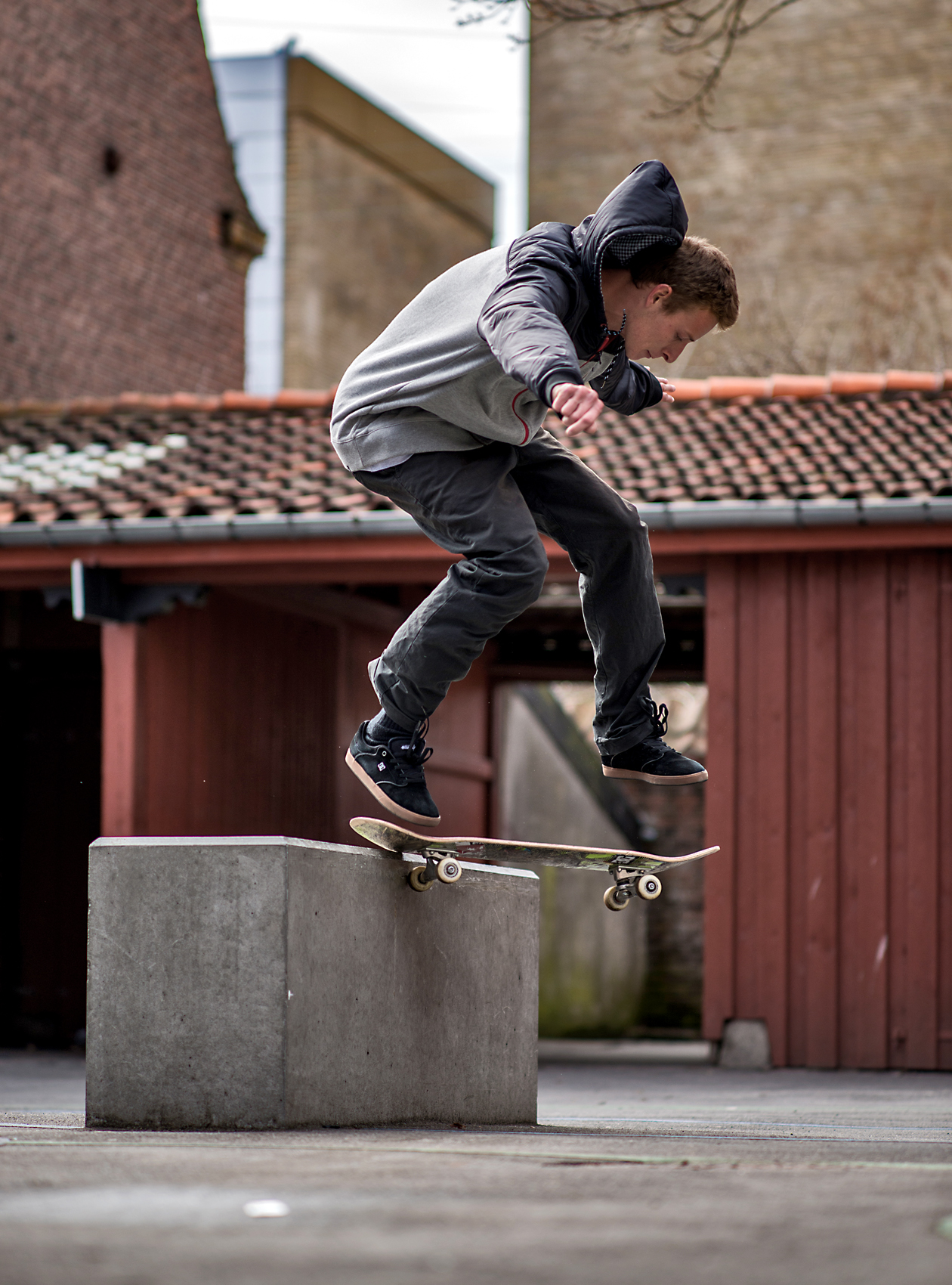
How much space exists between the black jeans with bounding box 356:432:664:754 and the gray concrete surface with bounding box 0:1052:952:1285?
1.13 meters

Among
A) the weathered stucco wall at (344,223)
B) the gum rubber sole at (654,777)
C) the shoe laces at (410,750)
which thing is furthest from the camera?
the weathered stucco wall at (344,223)

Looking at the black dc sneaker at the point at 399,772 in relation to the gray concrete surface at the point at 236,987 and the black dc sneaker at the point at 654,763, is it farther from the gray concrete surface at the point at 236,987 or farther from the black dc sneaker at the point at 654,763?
the black dc sneaker at the point at 654,763

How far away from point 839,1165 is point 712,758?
297 inches

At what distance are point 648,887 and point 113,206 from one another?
48.3 feet

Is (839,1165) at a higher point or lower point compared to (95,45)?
lower

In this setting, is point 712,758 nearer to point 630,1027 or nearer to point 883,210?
point 630,1027

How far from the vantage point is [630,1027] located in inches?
760

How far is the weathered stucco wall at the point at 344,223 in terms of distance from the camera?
29281mm

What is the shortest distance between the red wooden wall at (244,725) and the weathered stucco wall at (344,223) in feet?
51.7

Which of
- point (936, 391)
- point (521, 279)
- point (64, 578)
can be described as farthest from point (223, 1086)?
point (936, 391)

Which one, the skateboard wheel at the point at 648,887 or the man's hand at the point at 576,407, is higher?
the man's hand at the point at 576,407

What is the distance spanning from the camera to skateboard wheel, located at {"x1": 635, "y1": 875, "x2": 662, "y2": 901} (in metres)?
4.63

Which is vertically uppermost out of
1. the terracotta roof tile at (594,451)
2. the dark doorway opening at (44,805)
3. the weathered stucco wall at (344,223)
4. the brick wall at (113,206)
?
the weathered stucco wall at (344,223)

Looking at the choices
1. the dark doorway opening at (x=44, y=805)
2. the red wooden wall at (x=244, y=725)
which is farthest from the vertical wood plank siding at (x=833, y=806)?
the dark doorway opening at (x=44, y=805)
